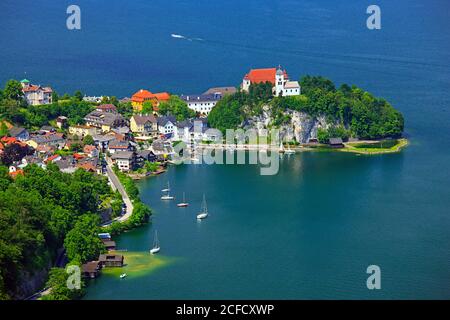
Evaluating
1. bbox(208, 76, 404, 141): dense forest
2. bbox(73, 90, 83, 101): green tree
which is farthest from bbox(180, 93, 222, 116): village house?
bbox(73, 90, 83, 101): green tree

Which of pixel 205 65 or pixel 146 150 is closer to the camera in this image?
pixel 146 150

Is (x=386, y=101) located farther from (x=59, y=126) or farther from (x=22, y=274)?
(x=22, y=274)

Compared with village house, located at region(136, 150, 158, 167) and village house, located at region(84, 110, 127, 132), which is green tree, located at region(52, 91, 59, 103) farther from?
village house, located at region(136, 150, 158, 167)

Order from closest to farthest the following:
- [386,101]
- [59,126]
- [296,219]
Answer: [296,219], [59,126], [386,101]

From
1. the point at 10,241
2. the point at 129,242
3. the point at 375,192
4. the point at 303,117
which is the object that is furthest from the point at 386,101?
the point at 10,241

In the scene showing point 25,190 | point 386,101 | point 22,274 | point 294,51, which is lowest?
point 22,274

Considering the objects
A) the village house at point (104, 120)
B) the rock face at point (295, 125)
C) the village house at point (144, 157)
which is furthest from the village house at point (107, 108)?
the rock face at point (295, 125)

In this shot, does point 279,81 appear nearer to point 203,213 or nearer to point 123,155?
point 123,155

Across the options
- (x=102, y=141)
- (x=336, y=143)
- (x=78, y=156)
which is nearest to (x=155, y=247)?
(x=78, y=156)
